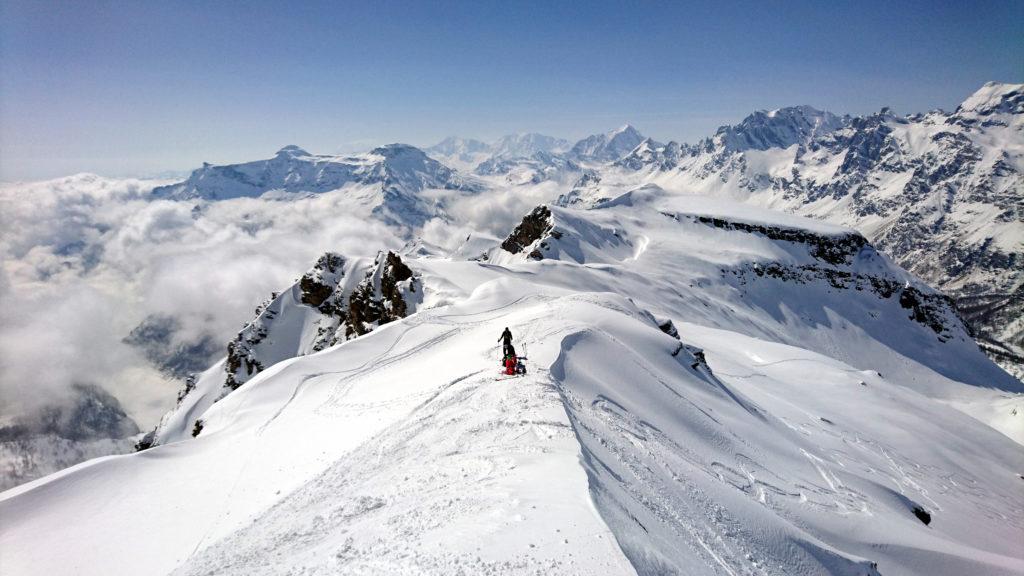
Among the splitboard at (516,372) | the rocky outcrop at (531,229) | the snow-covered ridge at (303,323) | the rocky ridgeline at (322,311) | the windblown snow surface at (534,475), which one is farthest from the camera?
the rocky outcrop at (531,229)

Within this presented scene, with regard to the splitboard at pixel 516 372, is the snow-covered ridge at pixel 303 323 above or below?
below

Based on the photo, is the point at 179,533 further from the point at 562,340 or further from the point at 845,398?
the point at 845,398

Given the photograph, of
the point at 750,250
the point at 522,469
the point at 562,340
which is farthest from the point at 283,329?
the point at 750,250

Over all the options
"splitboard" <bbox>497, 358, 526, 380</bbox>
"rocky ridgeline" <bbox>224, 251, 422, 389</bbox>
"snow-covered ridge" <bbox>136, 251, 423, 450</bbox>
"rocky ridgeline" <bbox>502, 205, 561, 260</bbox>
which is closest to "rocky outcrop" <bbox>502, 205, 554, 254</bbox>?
"rocky ridgeline" <bbox>502, 205, 561, 260</bbox>

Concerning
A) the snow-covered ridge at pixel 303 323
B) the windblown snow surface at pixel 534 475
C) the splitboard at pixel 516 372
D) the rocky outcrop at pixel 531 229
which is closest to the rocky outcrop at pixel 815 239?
the rocky outcrop at pixel 531 229

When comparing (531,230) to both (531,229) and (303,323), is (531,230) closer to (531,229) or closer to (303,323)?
(531,229)

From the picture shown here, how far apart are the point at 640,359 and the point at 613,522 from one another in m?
15.8

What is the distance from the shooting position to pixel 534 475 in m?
10.1

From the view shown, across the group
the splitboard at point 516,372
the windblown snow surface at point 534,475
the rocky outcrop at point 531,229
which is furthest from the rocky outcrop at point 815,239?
the splitboard at point 516,372

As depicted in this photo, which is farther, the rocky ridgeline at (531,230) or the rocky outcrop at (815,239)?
the rocky outcrop at (815,239)

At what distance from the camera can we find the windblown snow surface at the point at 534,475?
29.0 ft

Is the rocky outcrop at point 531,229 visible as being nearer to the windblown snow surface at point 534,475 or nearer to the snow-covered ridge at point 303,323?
the snow-covered ridge at point 303,323

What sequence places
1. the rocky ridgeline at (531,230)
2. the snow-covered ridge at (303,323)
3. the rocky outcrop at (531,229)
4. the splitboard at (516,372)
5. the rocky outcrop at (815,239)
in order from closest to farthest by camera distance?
the splitboard at (516,372)
the snow-covered ridge at (303,323)
the rocky ridgeline at (531,230)
the rocky outcrop at (531,229)
the rocky outcrop at (815,239)

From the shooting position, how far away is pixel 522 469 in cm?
1058
